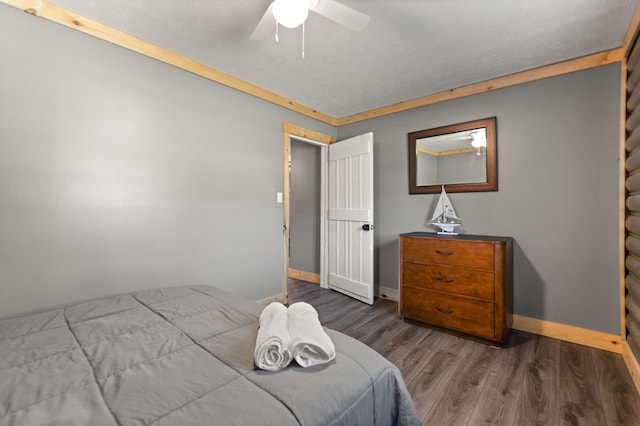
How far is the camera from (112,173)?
2.06 m

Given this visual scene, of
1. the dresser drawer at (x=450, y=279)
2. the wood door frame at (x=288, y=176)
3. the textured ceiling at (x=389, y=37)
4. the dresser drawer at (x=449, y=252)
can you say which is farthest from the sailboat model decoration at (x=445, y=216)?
the wood door frame at (x=288, y=176)

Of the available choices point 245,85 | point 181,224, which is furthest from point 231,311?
point 245,85

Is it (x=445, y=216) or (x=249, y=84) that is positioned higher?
(x=249, y=84)

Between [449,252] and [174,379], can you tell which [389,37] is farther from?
[174,379]

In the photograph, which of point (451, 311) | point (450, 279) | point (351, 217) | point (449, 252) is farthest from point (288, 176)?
point (451, 311)

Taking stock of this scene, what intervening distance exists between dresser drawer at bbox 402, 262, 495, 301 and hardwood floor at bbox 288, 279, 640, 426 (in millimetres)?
424

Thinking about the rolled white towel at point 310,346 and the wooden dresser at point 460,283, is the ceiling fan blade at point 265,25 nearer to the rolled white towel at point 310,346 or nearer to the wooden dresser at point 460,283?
the rolled white towel at point 310,346

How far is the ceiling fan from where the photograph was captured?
4.68 feet

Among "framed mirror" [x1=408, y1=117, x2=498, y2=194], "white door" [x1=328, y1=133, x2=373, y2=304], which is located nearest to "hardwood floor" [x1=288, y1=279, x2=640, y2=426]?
"white door" [x1=328, y1=133, x2=373, y2=304]

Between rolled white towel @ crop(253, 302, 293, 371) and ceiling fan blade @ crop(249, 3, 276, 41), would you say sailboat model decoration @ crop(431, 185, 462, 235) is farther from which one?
rolled white towel @ crop(253, 302, 293, 371)

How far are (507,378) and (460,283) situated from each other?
0.78 m

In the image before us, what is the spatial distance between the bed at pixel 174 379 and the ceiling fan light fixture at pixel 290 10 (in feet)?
5.22

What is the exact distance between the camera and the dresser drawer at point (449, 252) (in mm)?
2332

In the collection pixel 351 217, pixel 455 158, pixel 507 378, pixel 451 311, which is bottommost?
pixel 507 378
